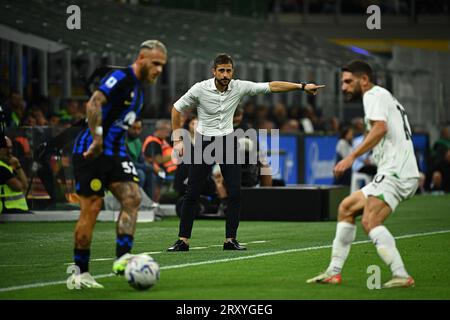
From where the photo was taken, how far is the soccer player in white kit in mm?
10445

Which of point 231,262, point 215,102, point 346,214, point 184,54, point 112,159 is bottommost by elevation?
point 231,262

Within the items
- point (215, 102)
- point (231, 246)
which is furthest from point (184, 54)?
point (231, 246)

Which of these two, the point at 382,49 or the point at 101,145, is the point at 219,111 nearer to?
the point at 101,145

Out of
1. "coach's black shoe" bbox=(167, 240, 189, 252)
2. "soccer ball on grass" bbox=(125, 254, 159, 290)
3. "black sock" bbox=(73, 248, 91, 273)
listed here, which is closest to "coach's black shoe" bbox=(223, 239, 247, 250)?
"coach's black shoe" bbox=(167, 240, 189, 252)

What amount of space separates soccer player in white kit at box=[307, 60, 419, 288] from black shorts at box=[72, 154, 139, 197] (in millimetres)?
1856

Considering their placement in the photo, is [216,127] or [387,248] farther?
[216,127]

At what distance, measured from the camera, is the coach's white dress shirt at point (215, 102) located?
1455 cm

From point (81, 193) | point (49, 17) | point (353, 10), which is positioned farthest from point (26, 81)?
point (353, 10)

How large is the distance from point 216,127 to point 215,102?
295 millimetres

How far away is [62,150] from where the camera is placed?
20.6 m

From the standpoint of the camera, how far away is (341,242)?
10648mm

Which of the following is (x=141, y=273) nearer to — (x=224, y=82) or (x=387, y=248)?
(x=387, y=248)

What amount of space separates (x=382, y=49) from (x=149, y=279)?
47.7 meters

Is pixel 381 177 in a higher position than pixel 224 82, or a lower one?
lower
